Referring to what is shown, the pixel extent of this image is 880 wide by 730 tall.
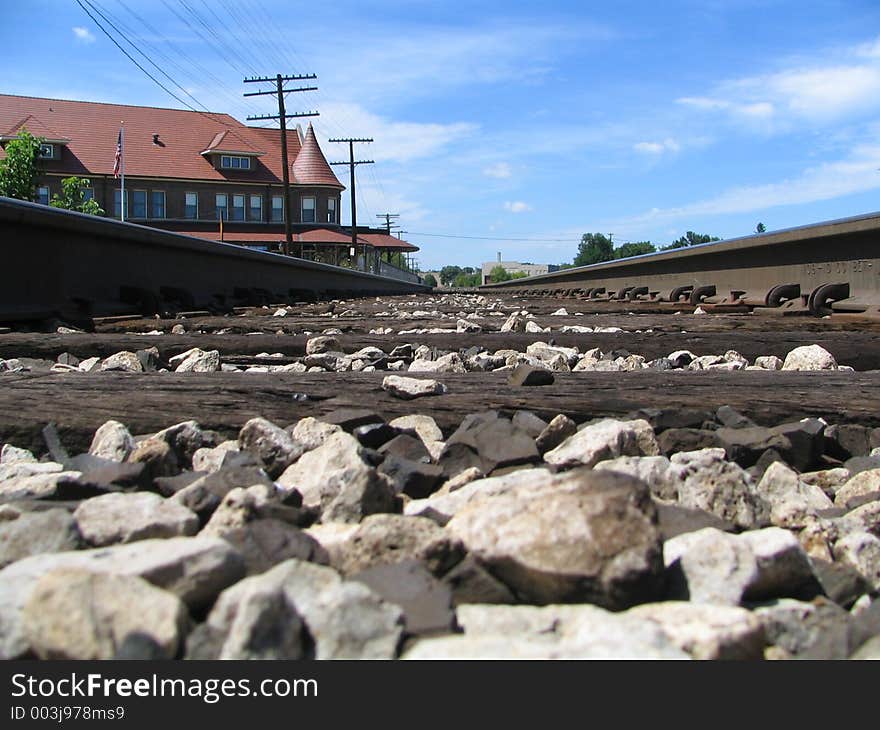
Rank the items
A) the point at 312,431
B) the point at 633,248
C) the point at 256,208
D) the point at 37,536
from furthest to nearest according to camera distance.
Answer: the point at 633,248 → the point at 256,208 → the point at 312,431 → the point at 37,536

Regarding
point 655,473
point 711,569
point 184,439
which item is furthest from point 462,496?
point 184,439

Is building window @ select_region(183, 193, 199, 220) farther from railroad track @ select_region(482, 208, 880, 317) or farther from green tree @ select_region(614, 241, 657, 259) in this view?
green tree @ select_region(614, 241, 657, 259)

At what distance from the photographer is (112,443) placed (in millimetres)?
2125

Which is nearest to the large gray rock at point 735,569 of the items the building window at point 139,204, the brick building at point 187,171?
the brick building at point 187,171

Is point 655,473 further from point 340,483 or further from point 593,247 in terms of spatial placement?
point 593,247

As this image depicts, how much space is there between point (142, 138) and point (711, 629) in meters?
61.2

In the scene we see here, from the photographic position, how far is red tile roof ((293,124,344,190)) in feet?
207

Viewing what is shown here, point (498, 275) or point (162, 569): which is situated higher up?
point (498, 275)

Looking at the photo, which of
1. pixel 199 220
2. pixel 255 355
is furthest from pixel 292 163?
pixel 255 355

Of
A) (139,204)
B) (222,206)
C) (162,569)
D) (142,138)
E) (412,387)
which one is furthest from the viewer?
(222,206)

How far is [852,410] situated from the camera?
233 cm

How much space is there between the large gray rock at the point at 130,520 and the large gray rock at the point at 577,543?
47cm

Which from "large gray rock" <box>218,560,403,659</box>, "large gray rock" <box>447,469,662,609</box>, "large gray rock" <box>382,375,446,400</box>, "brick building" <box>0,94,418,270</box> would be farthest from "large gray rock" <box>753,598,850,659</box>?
"brick building" <box>0,94,418,270</box>

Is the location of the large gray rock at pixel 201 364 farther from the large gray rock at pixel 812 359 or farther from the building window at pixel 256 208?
the building window at pixel 256 208
